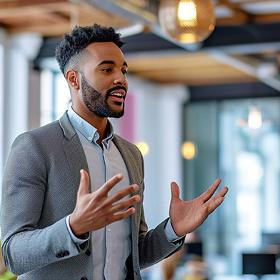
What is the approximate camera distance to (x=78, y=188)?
210 centimetres

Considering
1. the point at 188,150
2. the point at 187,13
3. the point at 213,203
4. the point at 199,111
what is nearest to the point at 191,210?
the point at 213,203

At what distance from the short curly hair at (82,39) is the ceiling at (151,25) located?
3.64m

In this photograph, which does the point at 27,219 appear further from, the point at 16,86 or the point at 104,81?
the point at 16,86

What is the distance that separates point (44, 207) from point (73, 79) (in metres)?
0.36

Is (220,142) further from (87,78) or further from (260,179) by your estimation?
(87,78)

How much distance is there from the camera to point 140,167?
2408 mm

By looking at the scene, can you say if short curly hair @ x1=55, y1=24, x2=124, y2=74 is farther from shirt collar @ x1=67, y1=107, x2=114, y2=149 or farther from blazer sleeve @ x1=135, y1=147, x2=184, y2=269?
blazer sleeve @ x1=135, y1=147, x2=184, y2=269

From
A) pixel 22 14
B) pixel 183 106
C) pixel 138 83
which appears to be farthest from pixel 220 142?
pixel 22 14

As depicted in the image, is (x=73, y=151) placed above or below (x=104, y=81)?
below

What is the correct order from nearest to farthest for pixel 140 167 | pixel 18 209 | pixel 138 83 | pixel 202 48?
1. pixel 18 209
2. pixel 140 167
3. pixel 202 48
4. pixel 138 83

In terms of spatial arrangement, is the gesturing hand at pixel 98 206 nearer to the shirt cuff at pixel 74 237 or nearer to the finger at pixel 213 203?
the shirt cuff at pixel 74 237

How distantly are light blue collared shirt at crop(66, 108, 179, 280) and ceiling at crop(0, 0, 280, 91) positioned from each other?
3.70 metres

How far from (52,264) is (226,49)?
7118 millimetres

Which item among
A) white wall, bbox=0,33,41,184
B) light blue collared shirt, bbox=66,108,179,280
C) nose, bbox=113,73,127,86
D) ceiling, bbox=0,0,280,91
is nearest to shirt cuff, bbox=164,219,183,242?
light blue collared shirt, bbox=66,108,179,280
